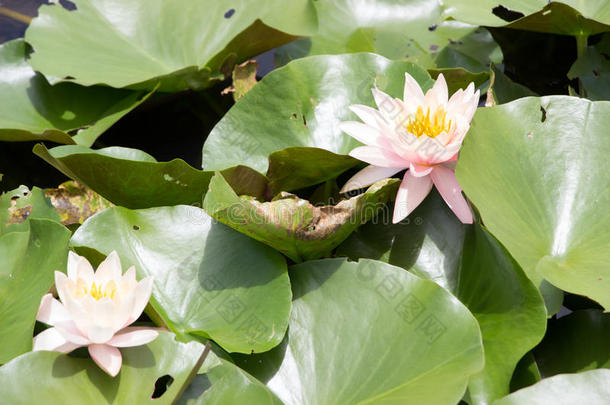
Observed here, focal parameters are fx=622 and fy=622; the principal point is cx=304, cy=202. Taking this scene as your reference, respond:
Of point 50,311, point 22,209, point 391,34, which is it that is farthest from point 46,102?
point 391,34

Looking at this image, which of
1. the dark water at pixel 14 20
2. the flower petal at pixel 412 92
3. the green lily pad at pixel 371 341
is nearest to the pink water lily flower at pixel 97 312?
the green lily pad at pixel 371 341

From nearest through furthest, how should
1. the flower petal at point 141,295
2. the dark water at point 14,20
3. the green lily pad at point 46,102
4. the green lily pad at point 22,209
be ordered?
the flower petal at point 141,295
the green lily pad at point 22,209
the green lily pad at point 46,102
the dark water at point 14,20

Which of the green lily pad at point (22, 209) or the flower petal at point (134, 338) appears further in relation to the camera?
the green lily pad at point (22, 209)

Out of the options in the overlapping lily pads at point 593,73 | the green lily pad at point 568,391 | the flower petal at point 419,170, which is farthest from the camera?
the overlapping lily pads at point 593,73

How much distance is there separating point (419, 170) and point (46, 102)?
1132 millimetres

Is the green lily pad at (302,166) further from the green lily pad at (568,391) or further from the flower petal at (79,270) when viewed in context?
the green lily pad at (568,391)

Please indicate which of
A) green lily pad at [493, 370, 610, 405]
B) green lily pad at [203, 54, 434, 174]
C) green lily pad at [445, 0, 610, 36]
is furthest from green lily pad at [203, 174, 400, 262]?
green lily pad at [445, 0, 610, 36]

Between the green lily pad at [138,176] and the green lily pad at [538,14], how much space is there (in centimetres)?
72

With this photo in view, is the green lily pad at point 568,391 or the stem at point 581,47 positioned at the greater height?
the stem at point 581,47

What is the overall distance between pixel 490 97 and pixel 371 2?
0.71 metres

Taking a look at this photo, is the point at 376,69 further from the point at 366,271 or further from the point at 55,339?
the point at 55,339

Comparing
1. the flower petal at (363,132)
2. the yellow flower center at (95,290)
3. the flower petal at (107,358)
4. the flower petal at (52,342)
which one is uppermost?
the flower petal at (363,132)

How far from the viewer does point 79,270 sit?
102cm

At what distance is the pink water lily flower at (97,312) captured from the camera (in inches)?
36.8
